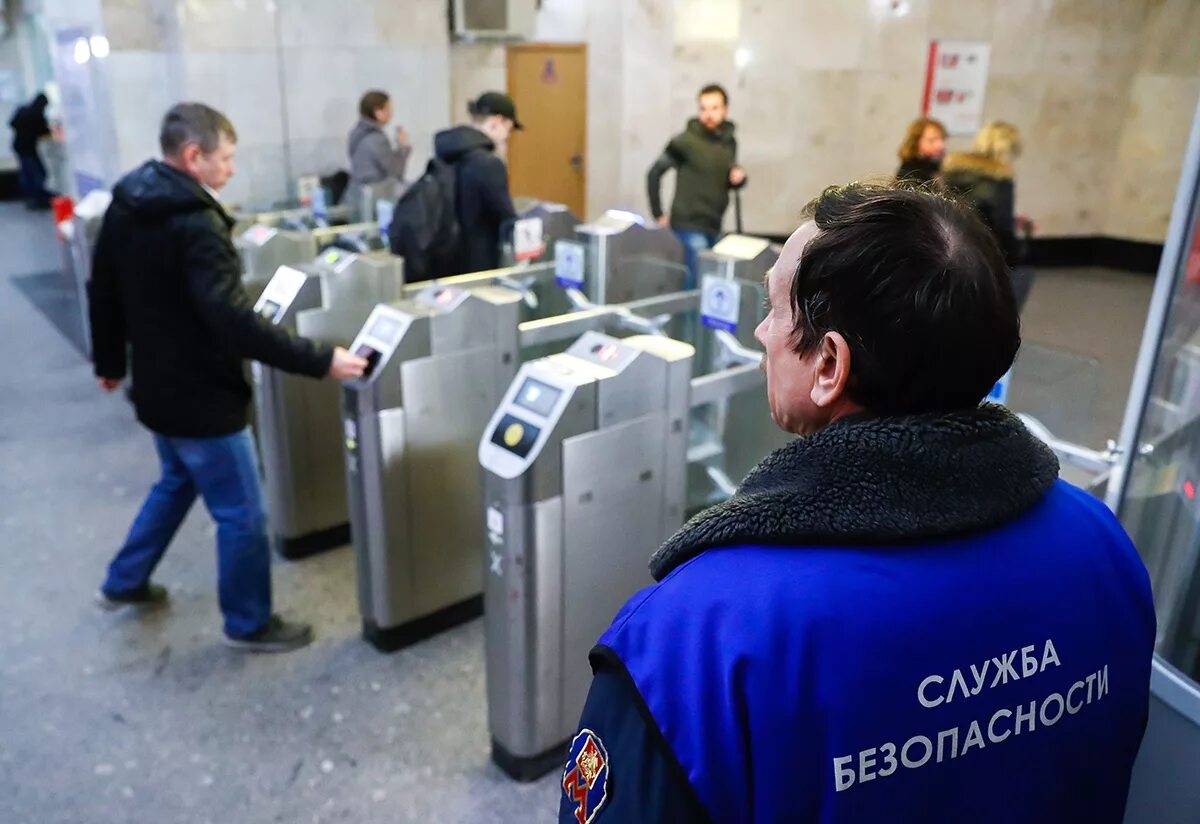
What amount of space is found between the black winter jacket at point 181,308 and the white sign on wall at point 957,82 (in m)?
6.62

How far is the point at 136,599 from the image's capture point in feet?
10.3

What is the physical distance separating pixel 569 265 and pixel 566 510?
1687 mm

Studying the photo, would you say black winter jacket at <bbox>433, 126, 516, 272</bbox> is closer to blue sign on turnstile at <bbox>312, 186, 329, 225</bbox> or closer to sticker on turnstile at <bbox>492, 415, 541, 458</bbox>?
blue sign on turnstile at <bbox>312, 186, 329, 225</bbox>

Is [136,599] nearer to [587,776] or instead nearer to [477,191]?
[477,191]

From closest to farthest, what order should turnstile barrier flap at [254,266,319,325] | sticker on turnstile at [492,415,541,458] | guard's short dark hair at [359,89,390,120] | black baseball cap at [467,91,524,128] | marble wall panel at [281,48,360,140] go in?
sticker on turnstile at [492,415,541,458]
turnstile barrier flap at [254,266,319,325]
black baseball cap at [467,91,524,128]
guard's short dark hair at [359,89,390,120]
marble wall panel at [281,48,360,140]

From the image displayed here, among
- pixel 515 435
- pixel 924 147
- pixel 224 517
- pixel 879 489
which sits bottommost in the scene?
pixel 224 517

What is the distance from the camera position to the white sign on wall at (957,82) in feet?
25.5

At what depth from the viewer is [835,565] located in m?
0.77

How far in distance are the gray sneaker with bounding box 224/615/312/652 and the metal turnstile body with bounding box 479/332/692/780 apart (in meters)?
0.81

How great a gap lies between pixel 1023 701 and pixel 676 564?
12.4 inches

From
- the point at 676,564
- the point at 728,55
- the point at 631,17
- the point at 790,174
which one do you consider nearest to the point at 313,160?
the point at 631,17

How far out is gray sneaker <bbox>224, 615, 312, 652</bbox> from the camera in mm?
2938

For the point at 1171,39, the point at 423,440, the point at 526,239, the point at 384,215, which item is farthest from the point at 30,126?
the point at 1171,39

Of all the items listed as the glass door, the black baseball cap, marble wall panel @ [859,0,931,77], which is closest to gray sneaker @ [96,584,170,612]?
the black baseball cap
